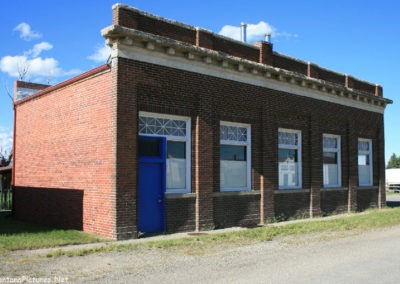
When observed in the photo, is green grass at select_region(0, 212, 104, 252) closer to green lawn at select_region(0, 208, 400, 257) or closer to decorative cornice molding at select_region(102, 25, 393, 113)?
green lawn at select_region(0, 208, 400, 257)

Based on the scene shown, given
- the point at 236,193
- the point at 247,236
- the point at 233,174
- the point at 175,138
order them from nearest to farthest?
the point at 247,236
the point at 175,138
the point at 236,193
the point at 233,174

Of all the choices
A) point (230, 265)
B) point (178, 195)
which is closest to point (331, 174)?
point (178, 195)

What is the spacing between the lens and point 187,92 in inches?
549

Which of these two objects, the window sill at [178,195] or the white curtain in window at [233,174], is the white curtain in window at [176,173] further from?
the white curtain in window at [233,174]

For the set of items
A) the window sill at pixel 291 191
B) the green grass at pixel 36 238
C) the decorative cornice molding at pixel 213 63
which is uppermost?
the decorative cornice molding at pixel 213 63

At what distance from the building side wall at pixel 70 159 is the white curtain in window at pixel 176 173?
6.82ft

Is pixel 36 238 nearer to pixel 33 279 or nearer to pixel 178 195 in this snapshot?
pixel 178 195

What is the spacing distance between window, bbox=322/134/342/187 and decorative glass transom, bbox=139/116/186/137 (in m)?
8.20

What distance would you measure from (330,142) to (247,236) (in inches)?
358

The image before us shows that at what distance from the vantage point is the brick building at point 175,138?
12391 mm

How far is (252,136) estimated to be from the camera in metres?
16.1

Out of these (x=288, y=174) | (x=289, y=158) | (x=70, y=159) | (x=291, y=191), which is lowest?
(x=291, y=191)

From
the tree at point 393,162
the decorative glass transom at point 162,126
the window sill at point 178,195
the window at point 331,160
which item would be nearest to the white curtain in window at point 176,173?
the window sill at point 178,195

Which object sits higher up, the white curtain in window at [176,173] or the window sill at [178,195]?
the white curtain in window at [176,173]
